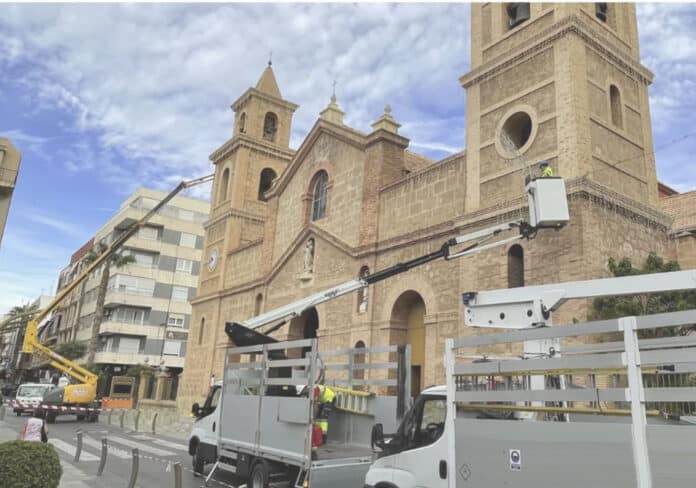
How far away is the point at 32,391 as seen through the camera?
3041cm

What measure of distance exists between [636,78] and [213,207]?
74.8 ft

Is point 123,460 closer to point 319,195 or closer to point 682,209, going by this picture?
point 319,195

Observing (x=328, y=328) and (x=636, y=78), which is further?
(x=328, y=328)

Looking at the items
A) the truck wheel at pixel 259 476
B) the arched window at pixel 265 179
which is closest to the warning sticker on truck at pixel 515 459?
the truck wheel at pixel 259 476

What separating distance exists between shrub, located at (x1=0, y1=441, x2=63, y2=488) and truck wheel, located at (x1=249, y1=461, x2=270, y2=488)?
3.11 meters

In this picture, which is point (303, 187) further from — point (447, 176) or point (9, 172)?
point (9, 172)

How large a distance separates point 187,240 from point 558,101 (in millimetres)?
46231

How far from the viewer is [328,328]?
2028cm

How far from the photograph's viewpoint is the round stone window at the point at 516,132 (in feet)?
48.5

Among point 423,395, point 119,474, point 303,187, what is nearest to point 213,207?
point 303,187

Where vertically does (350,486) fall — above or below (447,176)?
below

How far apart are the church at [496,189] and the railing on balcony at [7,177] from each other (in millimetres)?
10792

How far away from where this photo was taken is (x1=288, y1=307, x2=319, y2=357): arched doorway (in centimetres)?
2328

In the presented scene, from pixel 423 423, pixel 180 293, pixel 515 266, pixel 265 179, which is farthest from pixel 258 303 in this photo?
pixel 180 293
